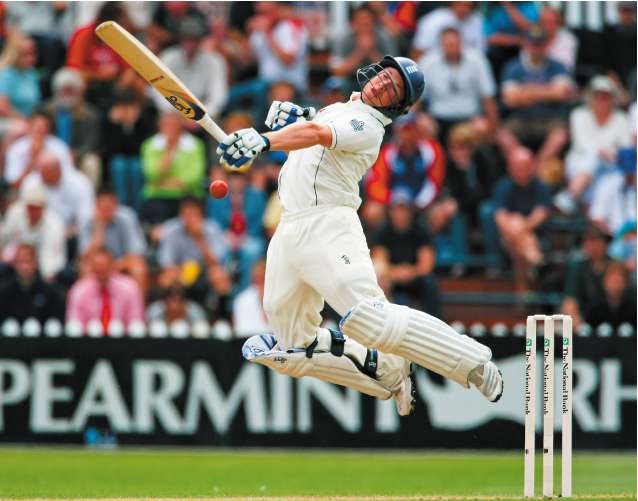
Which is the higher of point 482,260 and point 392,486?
point 482,260

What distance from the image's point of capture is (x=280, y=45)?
41.1 feet

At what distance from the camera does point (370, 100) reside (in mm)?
6629

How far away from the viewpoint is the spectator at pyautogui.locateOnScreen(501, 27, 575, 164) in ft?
40.8

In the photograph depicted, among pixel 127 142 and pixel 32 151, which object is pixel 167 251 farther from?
pixel 32 151

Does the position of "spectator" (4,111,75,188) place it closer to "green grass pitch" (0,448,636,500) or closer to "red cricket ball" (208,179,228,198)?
"green grass pitch" (0,448,636,500)

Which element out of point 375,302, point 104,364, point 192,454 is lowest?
point 192,454

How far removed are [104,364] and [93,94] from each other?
132 inches

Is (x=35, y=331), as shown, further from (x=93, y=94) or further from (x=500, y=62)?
(x=500, y=62)

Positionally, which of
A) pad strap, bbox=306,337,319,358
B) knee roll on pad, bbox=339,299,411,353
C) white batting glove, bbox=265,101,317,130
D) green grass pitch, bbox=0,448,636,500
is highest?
white batting glove, bbox=265,101,317,130

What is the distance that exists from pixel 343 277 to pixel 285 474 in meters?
2.30

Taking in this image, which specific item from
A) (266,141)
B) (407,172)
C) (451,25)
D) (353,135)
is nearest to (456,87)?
(451,25)

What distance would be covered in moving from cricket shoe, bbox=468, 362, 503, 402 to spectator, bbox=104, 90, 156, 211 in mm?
5749

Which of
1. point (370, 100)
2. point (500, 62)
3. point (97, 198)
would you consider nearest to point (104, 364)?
point (97, 198)

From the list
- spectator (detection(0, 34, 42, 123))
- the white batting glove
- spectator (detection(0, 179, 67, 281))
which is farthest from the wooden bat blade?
spectator (detection(0, 34, 42, 123))
